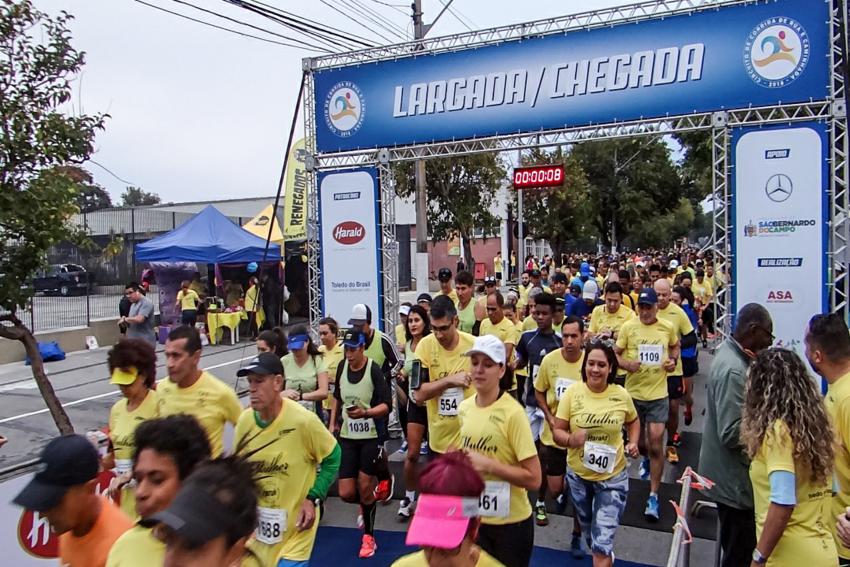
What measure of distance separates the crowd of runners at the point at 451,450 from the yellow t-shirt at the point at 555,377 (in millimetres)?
17

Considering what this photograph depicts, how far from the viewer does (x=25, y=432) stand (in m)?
9.98

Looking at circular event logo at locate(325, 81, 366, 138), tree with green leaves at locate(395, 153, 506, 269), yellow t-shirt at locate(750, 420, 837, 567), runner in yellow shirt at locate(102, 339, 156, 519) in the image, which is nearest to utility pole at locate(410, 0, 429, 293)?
circular event logo at locate(325, 81, 366, 138)

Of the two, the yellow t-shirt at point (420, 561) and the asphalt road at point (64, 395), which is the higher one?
the yellow t-shirt at point (420, 561)

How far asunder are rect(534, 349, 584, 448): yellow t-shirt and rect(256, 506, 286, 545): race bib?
8.80 ft

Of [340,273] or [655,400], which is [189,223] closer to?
[340,273]

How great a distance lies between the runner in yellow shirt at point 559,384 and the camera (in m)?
5.47

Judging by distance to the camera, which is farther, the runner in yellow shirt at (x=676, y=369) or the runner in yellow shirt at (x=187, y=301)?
the runner in yellow shirt at (x=187, y=301)

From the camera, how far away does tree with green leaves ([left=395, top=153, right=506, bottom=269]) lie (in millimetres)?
23547

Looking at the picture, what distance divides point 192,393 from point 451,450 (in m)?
2.00

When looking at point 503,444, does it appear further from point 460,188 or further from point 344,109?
point 460,188

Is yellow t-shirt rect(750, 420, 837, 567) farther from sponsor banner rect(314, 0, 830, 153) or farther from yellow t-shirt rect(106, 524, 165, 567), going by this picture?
sponsor banner rect(314, 0, 830, 153)

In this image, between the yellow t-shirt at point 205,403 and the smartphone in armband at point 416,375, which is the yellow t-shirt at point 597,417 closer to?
the smartphone in armband at point 416,375

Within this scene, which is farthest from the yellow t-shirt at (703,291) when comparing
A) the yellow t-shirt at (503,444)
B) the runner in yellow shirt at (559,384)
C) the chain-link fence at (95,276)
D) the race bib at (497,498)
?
the chain-link fence at (95,276)

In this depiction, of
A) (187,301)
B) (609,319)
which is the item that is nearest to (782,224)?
(609,319)
